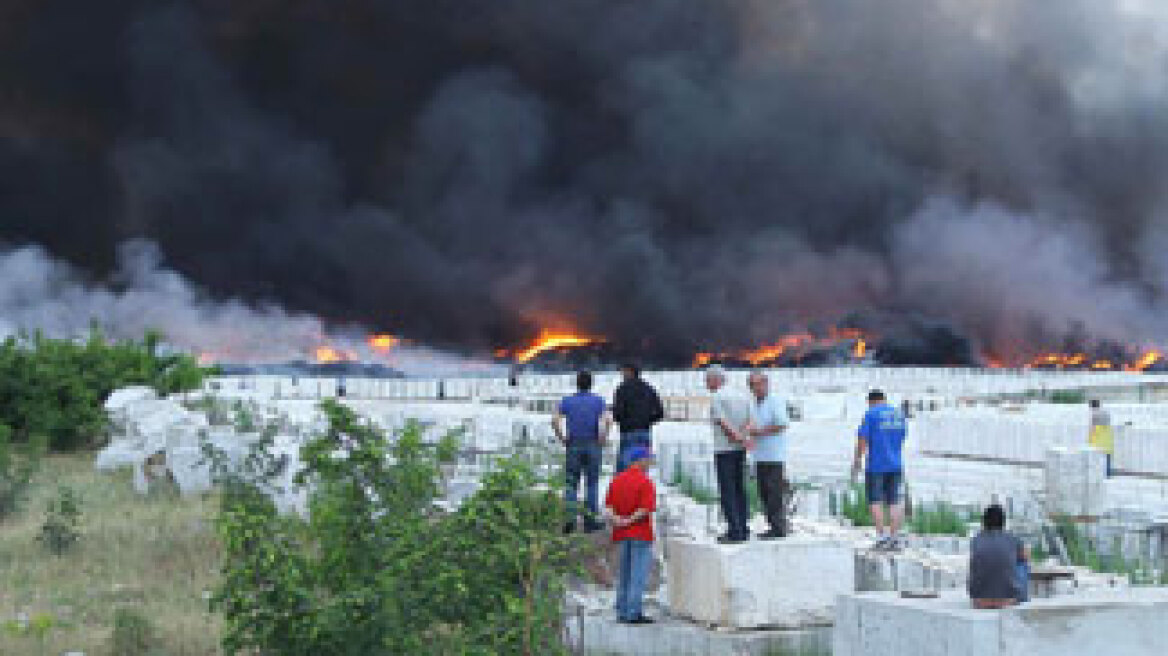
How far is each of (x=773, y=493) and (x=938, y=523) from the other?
400 cm

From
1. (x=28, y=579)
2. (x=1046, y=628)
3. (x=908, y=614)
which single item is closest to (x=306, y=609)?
(x=908, y=614)

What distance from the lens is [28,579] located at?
14391 mm

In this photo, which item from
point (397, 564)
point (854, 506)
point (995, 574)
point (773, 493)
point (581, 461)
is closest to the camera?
point (397, 564)

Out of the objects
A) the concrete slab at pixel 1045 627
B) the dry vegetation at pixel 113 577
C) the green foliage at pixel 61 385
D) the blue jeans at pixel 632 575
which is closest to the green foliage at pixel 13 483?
the dry vegetation at pixel 113 577

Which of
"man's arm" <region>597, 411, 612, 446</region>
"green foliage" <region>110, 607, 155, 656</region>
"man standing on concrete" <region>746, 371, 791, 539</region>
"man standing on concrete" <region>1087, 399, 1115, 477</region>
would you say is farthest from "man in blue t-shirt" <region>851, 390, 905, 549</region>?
"man standing on concrete" <region>1087, 399, 1115, 477</region>

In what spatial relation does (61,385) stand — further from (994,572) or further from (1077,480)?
(994,572)

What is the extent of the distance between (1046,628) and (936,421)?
61.5 feet

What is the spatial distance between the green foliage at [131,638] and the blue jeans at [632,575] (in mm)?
3713

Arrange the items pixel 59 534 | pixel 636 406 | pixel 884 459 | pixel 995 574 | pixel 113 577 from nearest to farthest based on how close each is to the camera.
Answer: pixel 995 574
pixel 636 406
pixel 884 459
pixel 113 577
pixel 59 534

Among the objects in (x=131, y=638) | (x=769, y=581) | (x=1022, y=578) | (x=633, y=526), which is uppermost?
(x=633, y=526)

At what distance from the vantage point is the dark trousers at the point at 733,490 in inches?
439

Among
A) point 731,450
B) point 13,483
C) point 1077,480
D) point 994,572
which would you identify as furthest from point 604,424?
point 13,483

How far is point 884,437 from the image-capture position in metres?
13.1

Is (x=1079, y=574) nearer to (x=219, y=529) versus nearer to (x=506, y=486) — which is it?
(x=506, y=486)
